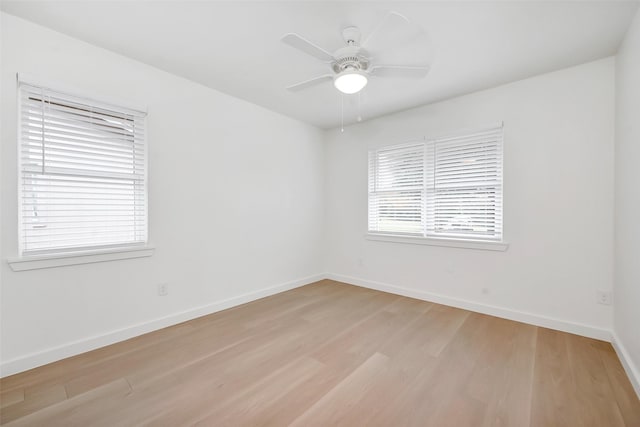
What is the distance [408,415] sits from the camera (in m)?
1.60

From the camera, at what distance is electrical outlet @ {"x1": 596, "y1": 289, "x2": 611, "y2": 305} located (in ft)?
8.13

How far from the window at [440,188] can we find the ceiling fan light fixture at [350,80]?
6.01 ft

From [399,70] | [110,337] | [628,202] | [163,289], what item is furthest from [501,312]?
[110,337]

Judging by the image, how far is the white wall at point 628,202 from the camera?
1.88m

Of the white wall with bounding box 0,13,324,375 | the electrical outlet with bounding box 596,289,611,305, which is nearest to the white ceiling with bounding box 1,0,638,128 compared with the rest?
the white wall with bounding box 0,13,324,375

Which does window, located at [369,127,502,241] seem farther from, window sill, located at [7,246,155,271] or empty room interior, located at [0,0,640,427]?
window sill, located at [7,246,155,271]

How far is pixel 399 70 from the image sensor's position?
208 cm

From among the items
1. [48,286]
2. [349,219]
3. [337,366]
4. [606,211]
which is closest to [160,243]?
[48,286]

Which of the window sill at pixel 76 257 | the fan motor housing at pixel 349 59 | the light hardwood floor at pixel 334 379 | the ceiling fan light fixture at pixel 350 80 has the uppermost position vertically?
the fan motor housing at pixel 349 59

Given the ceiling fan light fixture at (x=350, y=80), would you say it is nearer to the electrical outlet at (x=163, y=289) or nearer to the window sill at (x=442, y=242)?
the window sill at (x=442, y=242)

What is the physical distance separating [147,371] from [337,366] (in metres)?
1.44

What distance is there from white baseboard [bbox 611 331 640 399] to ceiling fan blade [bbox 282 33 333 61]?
9.97 ft

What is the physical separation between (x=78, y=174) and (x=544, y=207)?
172 inches

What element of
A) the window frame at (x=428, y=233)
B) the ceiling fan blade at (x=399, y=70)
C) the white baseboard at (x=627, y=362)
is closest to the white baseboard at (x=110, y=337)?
the window frame at (x=428, y=233)
